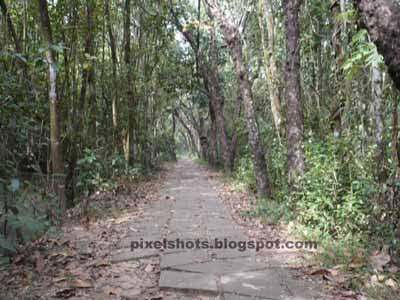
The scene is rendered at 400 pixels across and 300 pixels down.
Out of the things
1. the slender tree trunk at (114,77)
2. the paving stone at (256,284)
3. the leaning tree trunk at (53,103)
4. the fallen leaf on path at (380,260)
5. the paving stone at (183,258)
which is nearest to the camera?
the paving stone at (256,284)

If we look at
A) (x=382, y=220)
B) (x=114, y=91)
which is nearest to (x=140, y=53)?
(x=114, y=91)

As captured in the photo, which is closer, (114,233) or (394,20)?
(394,20)

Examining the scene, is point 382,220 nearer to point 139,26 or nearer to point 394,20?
point 394,20

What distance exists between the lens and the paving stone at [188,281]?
3521 mm

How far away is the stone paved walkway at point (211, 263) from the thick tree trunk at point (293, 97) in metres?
1.50

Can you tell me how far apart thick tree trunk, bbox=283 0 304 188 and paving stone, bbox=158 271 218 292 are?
3159 millimetres

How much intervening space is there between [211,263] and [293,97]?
3537 mm

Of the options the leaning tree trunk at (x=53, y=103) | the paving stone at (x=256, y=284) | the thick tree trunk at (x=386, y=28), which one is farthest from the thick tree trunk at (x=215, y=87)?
the thick tree trunk at (x=386, y=28)

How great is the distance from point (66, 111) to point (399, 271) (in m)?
6.83

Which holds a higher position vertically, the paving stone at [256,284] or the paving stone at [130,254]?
the paving stone at [130,254]

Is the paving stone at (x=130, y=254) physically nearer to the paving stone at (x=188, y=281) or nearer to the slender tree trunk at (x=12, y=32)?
A: the paving stone at (x=188, y=281)

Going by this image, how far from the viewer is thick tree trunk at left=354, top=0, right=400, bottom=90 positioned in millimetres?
2203

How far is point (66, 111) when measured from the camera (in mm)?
8273

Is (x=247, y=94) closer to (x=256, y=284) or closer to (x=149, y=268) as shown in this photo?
(x=149, y=268)
